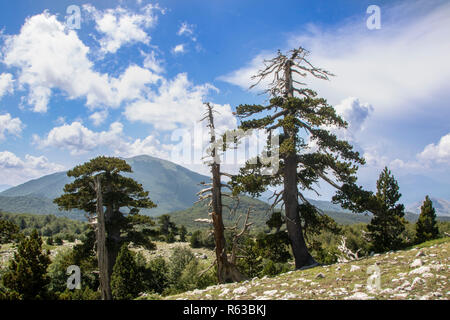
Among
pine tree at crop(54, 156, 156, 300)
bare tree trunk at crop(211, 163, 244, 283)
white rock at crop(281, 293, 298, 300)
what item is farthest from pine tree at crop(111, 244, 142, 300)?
white rock at crop(281, 293, 298, 300)

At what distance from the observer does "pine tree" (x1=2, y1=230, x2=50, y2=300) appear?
1973 centimetres

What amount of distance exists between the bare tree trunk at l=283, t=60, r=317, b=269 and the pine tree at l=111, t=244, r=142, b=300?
21325 millimetres

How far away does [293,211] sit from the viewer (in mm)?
14719

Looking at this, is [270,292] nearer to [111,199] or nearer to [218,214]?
[218,214]

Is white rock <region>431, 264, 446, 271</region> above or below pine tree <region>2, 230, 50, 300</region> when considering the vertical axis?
above

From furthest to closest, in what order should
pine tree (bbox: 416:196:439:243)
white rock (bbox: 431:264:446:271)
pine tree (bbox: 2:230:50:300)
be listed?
pine tree (bbox: 416:196:439:243), pine tree (bbox: 2:230:50:300), white rock (bbox: 431:264:446:271)

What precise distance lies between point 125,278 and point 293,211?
23942 millimetres

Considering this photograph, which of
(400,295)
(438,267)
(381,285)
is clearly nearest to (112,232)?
(381,285)

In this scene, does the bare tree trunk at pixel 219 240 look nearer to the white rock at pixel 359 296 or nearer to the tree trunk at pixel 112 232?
the white rock at pixel 359 296

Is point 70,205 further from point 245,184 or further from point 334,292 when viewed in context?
point 334,292

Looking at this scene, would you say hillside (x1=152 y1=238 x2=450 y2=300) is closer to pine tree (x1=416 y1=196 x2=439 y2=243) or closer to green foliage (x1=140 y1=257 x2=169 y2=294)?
green foliage (x1=140 y1=257 x2=169 y2=294)
